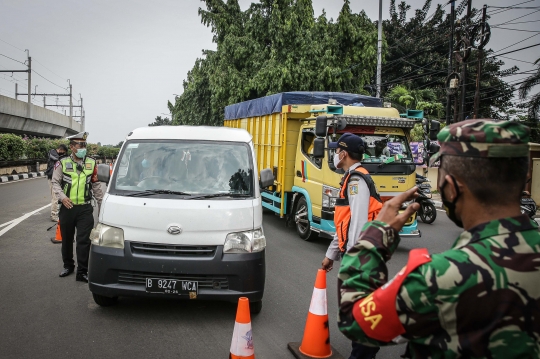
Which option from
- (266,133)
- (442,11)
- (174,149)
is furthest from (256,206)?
(442,11)

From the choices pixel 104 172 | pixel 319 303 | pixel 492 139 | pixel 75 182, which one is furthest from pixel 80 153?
pixel 492 139

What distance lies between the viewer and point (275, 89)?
22.3m

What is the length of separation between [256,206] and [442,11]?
38.1 meters

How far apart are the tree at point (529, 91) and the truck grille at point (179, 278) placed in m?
22.6

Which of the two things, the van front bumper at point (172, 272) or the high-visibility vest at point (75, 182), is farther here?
the high-visibility vest at point (75, 182)


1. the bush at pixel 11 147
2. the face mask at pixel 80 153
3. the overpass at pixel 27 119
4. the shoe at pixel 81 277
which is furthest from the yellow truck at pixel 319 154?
the overpass at pixel 27 119

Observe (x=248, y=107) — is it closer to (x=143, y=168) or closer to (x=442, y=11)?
(x=143, y=168)

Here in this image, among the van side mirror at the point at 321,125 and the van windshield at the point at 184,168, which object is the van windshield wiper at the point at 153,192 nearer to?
the van windshield at the point at 184,168

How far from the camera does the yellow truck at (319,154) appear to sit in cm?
870

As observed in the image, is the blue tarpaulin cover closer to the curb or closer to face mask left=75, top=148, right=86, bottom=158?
face mask left=75, top=148, right=86, bottom=158

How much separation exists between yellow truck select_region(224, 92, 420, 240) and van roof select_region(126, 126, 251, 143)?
2.59 metres

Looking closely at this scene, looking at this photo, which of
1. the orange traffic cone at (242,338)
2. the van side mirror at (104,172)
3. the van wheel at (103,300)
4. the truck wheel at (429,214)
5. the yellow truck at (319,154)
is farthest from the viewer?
the truck wheel at (429,214)

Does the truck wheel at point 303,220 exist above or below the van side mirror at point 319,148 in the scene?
below

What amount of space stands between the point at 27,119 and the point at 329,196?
39486 millimetres
